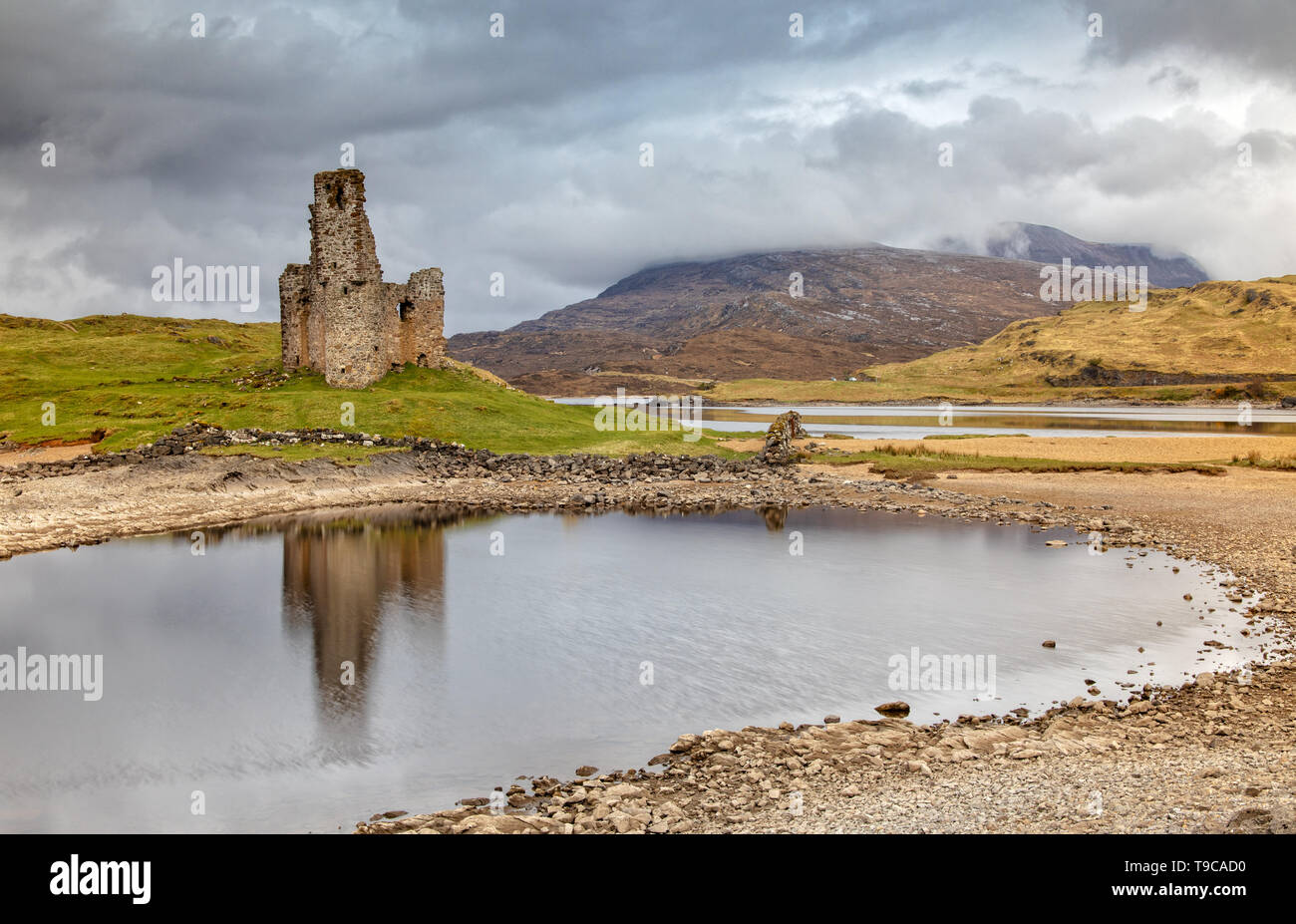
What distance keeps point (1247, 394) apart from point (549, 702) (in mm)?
112054

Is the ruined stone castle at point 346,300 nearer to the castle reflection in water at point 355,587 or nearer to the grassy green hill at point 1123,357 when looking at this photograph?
the castle reflection in water at point 355,587

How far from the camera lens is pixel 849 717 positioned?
1277cm

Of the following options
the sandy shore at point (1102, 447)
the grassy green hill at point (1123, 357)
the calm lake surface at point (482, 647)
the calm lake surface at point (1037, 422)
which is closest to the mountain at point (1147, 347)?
the grassy green hill at point (1123, 357)

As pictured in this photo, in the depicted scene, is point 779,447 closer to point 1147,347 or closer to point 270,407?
point 270,407

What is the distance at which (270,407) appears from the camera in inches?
1566

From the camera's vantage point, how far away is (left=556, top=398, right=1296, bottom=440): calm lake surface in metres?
64.2

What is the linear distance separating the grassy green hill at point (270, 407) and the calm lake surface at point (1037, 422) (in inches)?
905

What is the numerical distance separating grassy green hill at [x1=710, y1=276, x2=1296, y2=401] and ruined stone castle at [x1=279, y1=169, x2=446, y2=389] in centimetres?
8898

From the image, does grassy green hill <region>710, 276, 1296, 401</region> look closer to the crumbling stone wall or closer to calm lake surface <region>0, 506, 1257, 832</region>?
the crumbling stone wall

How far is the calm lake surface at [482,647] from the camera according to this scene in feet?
36.6

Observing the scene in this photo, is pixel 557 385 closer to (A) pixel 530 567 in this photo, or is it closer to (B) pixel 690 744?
(A) pixel 530 567

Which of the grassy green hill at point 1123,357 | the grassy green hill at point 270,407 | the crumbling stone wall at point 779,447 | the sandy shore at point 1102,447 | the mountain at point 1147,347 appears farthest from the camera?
the mountain at point 1147,347

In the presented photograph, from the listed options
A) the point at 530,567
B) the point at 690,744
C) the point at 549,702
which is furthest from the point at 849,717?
the point at 530,567

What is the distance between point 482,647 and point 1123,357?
13535cm
